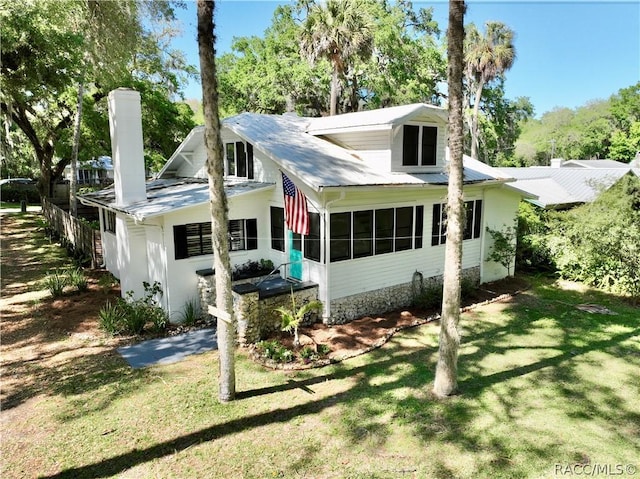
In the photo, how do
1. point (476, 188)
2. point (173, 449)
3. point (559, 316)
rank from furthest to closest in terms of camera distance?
point (476, 188)
point (559, 316)
point (173, 449)

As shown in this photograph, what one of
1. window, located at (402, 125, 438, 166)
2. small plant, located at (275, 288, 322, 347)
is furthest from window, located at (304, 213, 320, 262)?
window, located at (402, 125, 438, 166)

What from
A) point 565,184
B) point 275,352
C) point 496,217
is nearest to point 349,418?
point 275,352

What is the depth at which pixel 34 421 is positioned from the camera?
22.5ft

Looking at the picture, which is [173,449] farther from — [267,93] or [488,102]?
[488,102]

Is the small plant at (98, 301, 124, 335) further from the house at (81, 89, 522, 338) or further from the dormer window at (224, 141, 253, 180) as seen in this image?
Result: the dormer window at (224, 141, 253, 180)

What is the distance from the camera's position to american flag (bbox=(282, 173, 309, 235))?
35.0 feet

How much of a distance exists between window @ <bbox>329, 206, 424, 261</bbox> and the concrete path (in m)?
3.65

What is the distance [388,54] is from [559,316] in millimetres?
22703

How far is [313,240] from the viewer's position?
1123 centimetres

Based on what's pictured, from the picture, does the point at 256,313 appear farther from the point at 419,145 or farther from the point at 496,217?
the point at 496,217

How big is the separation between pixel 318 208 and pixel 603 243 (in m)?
9.38

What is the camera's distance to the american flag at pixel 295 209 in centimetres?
1067

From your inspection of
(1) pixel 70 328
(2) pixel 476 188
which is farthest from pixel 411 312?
(1) pixel 70 328

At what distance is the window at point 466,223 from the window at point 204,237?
5443 millimetres
